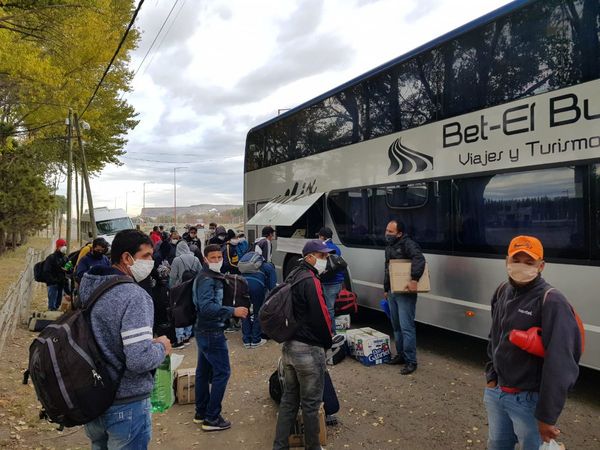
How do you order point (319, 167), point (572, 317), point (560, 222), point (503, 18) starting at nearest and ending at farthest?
point (572, 317) < point (560, 222) < point (503, 18) < point (319, 167)

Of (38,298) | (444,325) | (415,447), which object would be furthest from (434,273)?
(38,298)

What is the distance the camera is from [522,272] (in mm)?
2426

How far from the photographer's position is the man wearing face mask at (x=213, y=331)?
412 centimetres

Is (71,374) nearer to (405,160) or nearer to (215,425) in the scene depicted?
(215,425)

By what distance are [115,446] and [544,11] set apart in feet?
18.3

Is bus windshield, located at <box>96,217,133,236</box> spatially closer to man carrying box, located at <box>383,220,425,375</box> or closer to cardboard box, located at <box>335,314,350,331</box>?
cardboard box, located at <box>335,314,350,331</box>

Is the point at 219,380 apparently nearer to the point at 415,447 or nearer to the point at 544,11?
the point at 415,447

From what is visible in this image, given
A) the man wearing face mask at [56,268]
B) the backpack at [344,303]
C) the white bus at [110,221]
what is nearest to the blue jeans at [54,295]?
the man wearing face mask at [56,268]

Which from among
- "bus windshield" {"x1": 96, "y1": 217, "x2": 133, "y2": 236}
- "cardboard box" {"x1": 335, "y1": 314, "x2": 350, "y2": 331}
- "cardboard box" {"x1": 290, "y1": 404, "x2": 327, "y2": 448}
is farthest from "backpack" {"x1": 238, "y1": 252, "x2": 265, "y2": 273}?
"bus windshield" {"x1": 96, "y1": 217, "x2": 133, "y2": 236}

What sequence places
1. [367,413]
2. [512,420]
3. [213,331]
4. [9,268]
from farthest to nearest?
1. [9,268]
2. [367,413]
3. [213,331]
4. [512,420]

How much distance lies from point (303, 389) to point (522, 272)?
1861 millimetres

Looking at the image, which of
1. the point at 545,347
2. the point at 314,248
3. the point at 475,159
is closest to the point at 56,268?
the point at 314,248

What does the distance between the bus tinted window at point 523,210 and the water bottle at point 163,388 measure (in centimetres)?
383

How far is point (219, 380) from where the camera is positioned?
4.16 metres
